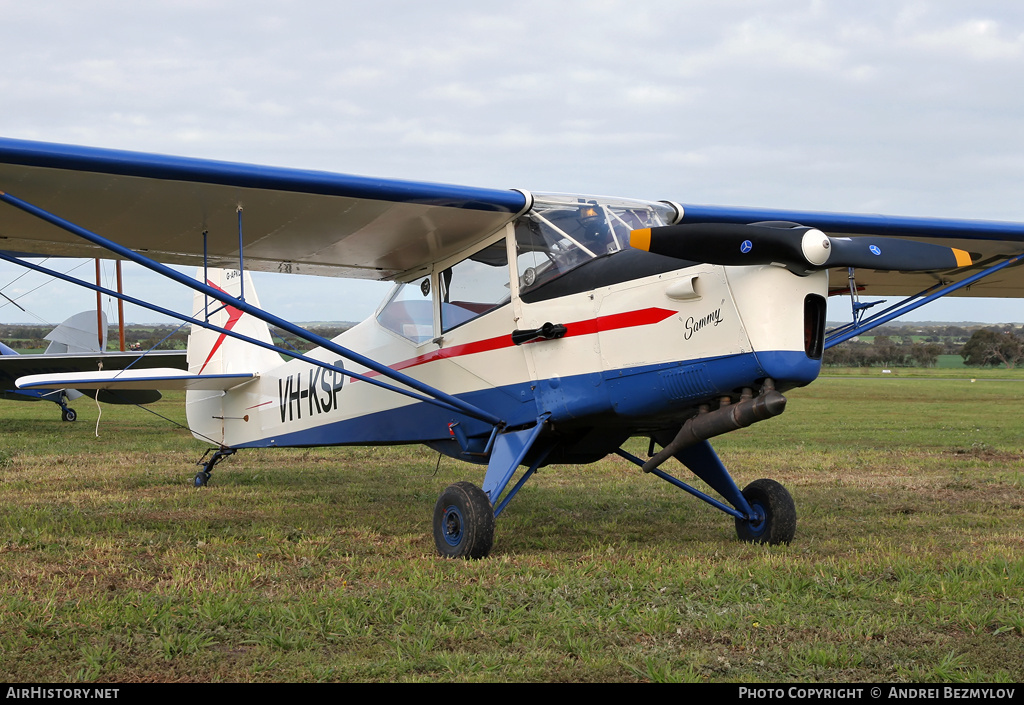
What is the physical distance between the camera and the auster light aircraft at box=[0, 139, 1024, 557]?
4793 millimetres

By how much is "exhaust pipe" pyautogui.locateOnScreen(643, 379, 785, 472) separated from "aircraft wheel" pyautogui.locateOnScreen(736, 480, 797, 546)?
1.23 metres

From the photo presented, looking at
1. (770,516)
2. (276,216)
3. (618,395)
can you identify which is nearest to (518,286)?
(618,395)

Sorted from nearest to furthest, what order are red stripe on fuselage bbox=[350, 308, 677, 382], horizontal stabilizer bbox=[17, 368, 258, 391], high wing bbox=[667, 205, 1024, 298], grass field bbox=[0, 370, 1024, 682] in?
grass field bbox=[0, 370, 1024, 682]
red stripe on fuselage bbox=[350, 308, 677, 382]
high wing bbox=[667, 205, 1024, 298]
horizontal stabilizer bbox=[17, 368, 258, 391]

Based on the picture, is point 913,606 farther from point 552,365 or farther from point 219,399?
point 219,399

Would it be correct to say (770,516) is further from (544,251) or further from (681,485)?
(544,251)

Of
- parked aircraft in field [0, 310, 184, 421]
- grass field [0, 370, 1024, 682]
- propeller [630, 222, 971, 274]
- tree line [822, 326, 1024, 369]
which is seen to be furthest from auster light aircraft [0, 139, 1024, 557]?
tree line [822, 326, 1024, 369]

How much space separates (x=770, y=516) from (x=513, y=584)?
2.26m

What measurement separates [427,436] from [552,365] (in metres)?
1.84

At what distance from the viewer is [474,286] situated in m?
6.76

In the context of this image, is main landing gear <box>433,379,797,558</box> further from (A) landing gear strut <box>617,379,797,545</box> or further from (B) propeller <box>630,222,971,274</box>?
(B) propeller <box>630,222,971,274</box>

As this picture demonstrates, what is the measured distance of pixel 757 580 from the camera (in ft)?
15.6

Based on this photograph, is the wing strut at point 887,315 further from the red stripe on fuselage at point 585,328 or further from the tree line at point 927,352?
the tree line at point 927,352

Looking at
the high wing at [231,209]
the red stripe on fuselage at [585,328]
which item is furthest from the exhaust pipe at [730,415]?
the high wing at [231,209]

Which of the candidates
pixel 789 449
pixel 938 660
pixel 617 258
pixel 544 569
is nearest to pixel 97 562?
pixel 544 569
